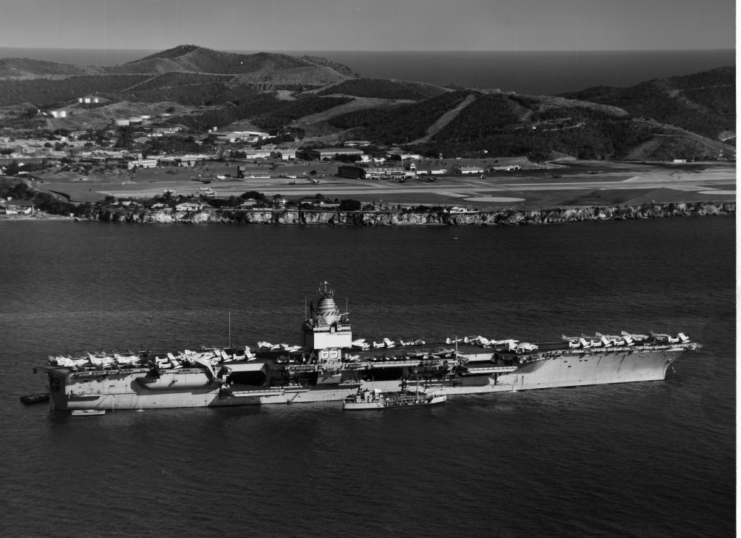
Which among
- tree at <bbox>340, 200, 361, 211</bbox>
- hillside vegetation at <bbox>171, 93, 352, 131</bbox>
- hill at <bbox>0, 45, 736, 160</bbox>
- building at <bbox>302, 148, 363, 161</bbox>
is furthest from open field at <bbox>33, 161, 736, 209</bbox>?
hillside vegetation at <bbox>171, 93, 352, 131</bbox>

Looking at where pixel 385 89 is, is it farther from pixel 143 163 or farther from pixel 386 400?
pixel 386 400

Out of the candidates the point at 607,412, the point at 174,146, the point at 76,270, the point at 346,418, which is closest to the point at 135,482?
the point at 346,418

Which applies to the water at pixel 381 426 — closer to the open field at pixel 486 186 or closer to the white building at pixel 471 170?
the open field at pixel 486 186

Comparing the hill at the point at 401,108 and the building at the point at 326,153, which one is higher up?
the hill at the point at 401,108

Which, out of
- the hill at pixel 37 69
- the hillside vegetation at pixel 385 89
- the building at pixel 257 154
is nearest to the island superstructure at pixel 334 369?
the building at pixel 257 154

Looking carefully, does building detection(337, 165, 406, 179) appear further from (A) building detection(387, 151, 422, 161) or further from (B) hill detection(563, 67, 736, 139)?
(B) hill detection(563, 67, 736, 139)
